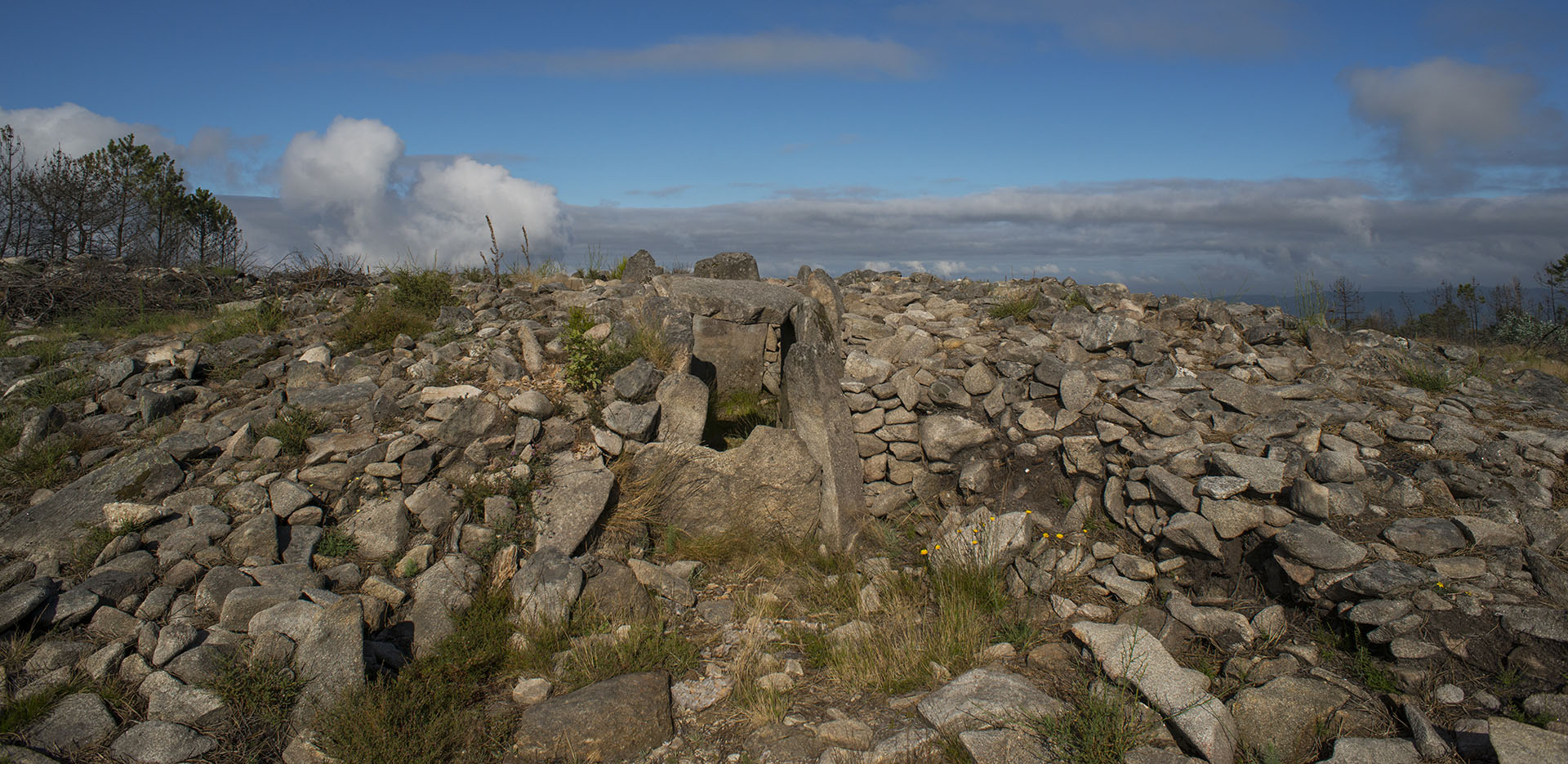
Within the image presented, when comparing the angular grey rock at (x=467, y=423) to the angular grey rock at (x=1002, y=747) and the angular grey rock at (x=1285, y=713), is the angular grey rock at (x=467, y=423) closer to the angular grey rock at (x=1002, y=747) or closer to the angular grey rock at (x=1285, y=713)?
the angular grey rock at (x=1002, y=747)

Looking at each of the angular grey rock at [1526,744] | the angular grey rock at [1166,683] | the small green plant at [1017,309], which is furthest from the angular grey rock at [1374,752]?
the small green plant at [1017,309]

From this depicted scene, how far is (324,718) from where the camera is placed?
423 centimetres

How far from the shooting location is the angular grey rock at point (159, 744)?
4.00 meters

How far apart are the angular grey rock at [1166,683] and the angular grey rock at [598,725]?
114 inches

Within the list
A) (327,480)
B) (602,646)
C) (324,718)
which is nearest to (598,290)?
(327,480)

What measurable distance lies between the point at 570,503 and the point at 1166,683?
179 inches

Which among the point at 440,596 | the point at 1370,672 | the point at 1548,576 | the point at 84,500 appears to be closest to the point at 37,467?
the point at 84,500

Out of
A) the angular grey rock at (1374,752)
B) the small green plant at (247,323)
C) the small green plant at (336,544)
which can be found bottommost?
the angular grey rock at (1374,752)

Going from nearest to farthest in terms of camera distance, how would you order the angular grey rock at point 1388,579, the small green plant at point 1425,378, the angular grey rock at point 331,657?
1. the angular grey rock at point 331,657
2. the angular grey rock at point 1388,579
3. the small green plant at point 1425,378

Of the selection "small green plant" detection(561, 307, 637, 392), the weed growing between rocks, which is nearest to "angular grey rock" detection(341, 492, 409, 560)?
the weed growing between rocks

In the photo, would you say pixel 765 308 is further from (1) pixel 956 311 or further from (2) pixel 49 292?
(2) pixel 49 292

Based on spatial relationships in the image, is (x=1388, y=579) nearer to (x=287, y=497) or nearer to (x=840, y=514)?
(x=840, y=514)

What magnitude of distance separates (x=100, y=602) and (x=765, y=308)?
614 cm

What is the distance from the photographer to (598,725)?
14.6 ft
